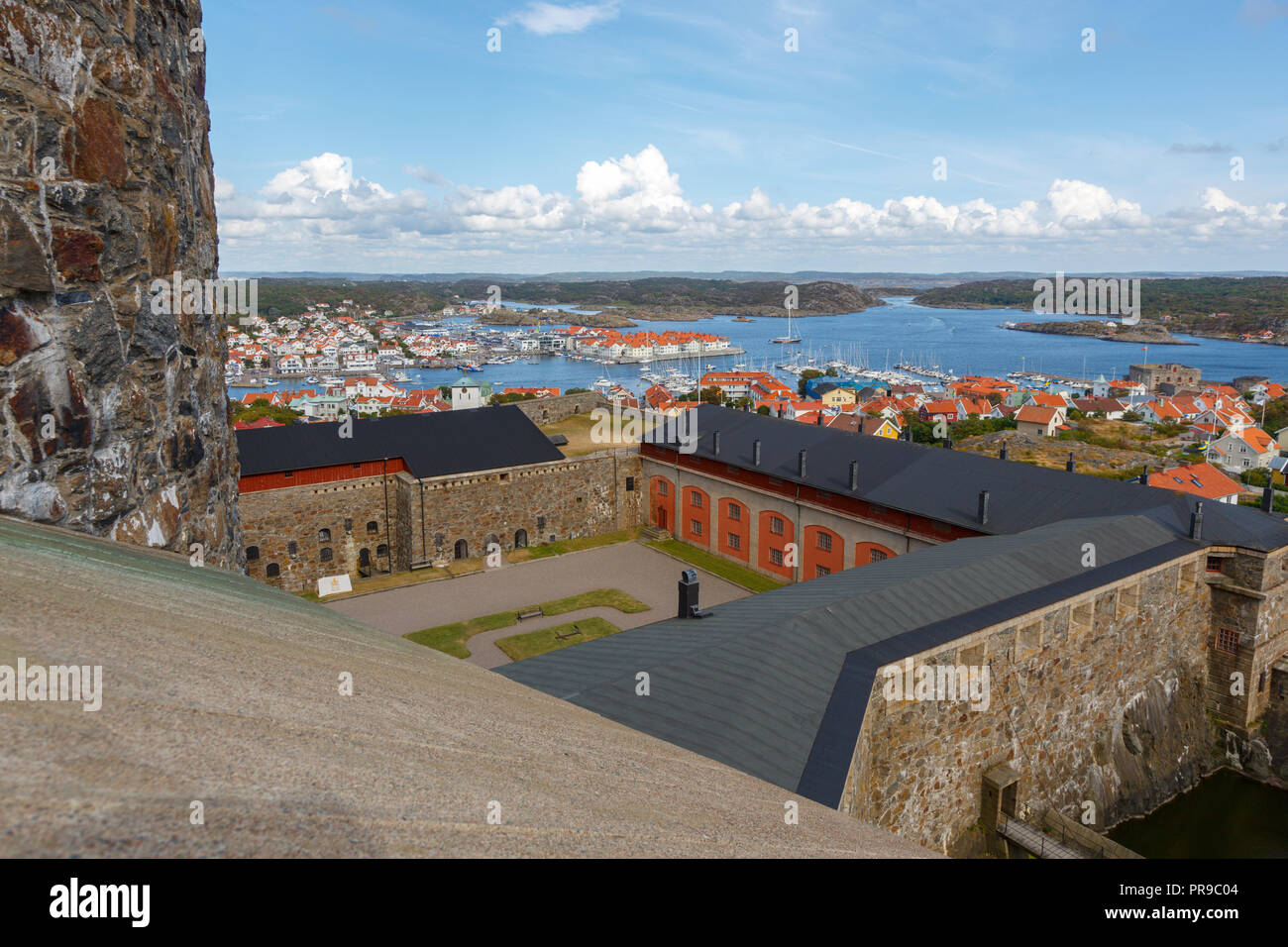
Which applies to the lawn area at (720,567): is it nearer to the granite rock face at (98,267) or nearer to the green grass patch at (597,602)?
the green grass patch at (597,602)

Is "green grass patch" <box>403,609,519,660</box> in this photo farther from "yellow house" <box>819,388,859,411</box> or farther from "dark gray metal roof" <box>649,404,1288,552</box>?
"yellow house" <box>819,388,859,411</box>

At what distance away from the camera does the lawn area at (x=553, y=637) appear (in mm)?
22547

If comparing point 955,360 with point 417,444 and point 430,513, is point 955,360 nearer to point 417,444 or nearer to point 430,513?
point 417,444

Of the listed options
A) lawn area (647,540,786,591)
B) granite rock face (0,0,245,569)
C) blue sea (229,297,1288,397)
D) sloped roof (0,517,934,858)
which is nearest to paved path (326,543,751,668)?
lawn area (647,540,786,591)

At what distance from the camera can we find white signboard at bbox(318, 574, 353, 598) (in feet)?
87.9

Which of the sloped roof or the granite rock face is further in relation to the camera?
the granite rock face

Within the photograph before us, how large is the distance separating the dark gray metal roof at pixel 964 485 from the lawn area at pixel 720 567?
381cm

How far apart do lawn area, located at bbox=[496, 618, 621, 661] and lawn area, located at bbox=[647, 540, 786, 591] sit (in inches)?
228

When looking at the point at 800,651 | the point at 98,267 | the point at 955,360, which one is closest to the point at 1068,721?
the point at 800,651

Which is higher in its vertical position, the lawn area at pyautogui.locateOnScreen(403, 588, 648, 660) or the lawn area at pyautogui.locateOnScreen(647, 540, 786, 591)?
the lawn area at pyautogui.locateOnScreen(647, 540, 786, 591)

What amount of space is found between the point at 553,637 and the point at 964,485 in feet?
42.4

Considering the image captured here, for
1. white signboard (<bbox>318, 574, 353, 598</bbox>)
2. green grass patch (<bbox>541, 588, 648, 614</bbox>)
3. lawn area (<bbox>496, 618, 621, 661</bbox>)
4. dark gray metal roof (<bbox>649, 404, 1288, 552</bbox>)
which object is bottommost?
lawn area (<bbox>496, 618, 621, 661</bbox>)

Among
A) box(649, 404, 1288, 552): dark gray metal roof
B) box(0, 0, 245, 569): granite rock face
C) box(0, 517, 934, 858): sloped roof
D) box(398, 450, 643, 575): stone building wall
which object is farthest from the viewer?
box(398, 450, 643, 575): stone building wall

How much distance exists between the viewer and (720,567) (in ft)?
96.9
